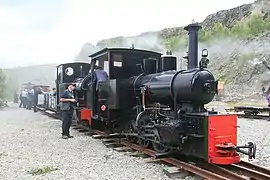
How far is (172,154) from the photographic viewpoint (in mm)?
7230

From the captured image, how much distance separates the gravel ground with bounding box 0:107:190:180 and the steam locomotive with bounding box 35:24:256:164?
0.72m

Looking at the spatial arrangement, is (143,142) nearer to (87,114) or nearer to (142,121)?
(142,121)

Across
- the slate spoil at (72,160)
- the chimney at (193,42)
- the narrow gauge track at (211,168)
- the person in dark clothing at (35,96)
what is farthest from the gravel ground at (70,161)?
the person in dark clothing at (35,96)

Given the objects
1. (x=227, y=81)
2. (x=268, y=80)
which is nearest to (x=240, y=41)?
(x=227, y=81)

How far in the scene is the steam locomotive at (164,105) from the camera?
20.6 feet

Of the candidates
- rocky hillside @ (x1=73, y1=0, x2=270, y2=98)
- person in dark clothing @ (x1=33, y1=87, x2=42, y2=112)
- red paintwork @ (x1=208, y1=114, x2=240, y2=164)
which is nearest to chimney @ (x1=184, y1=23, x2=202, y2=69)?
red paintwork @ (x1=208, y1=114, x2=240, y2=164)

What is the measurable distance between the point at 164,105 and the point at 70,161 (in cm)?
228

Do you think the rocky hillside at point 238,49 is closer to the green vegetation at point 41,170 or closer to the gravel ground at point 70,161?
the gravel ground at point 70,161

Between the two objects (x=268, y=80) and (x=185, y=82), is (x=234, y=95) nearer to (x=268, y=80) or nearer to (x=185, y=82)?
(x=268, y=80)

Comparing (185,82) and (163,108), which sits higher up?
(185,82)

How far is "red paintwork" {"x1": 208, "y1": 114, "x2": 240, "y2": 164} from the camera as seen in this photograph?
6109 millimetres

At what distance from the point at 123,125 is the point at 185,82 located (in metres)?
3.35

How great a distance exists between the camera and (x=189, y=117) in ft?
22.0

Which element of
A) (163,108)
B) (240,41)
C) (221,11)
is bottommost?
(163,108)
